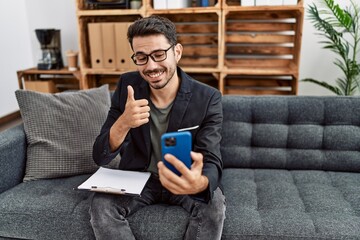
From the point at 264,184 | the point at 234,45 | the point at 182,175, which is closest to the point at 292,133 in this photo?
the point at 264,184

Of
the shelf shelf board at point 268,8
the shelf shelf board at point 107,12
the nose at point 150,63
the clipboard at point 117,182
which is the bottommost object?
the clipboard at point 117,182

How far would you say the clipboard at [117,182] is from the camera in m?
1.35

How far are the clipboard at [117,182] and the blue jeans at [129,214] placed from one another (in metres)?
0.05

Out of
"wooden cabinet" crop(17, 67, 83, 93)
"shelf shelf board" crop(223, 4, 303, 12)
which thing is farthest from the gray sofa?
"wooden cabinet" crop(17, 67, 83, 93)

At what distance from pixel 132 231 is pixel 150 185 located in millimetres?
228

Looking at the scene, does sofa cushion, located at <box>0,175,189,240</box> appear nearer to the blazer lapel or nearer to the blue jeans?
the blue jeans

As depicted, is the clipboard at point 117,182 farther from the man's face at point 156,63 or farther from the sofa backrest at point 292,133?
the sofa backrest at point 292,133

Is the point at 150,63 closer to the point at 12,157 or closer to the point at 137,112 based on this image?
the point at 137,112

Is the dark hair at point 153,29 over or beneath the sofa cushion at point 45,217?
over

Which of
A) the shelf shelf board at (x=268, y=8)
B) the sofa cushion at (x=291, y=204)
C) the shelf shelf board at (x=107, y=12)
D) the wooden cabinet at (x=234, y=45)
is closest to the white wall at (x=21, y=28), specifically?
the wooden cabinet at (x=234, y=45)

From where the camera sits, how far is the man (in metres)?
1.27

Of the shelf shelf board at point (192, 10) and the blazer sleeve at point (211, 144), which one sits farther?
the shelf shelf board at point (192, 10)

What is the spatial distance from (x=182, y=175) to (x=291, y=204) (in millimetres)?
722

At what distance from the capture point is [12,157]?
1.64 m
